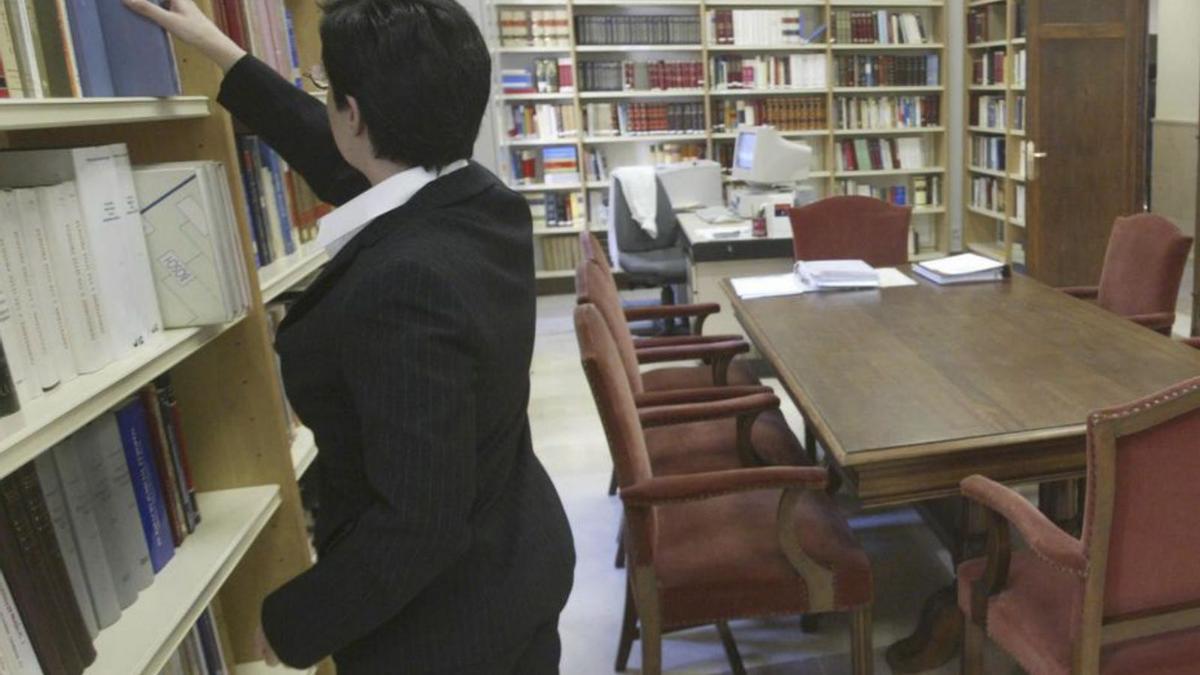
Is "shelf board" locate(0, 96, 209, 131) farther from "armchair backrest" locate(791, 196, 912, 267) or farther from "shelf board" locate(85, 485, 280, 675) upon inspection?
"armchair backrest" locate(791, 196, 912, 267)

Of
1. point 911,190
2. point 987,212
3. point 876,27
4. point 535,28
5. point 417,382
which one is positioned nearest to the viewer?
point 417,382

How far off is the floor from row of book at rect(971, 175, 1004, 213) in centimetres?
412

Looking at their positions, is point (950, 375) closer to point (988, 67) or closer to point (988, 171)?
point (988, 171)

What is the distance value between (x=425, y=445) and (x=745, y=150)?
417cm

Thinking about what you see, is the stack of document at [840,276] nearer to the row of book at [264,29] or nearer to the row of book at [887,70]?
the row of book at [264,29]

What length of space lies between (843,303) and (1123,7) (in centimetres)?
341

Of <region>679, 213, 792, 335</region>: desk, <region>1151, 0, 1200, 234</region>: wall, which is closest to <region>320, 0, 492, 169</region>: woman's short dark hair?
<region>679, 213, 792, 335</region>: desk

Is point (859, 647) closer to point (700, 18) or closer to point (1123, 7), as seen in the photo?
point (1123, 7)

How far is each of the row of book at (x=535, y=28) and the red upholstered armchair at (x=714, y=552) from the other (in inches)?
175

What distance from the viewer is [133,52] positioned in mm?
1122

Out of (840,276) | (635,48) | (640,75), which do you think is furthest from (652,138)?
(840,276)

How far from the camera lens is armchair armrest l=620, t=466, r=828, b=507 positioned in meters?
1.69

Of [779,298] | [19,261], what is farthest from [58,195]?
[779,298]

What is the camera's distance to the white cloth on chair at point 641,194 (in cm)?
493
